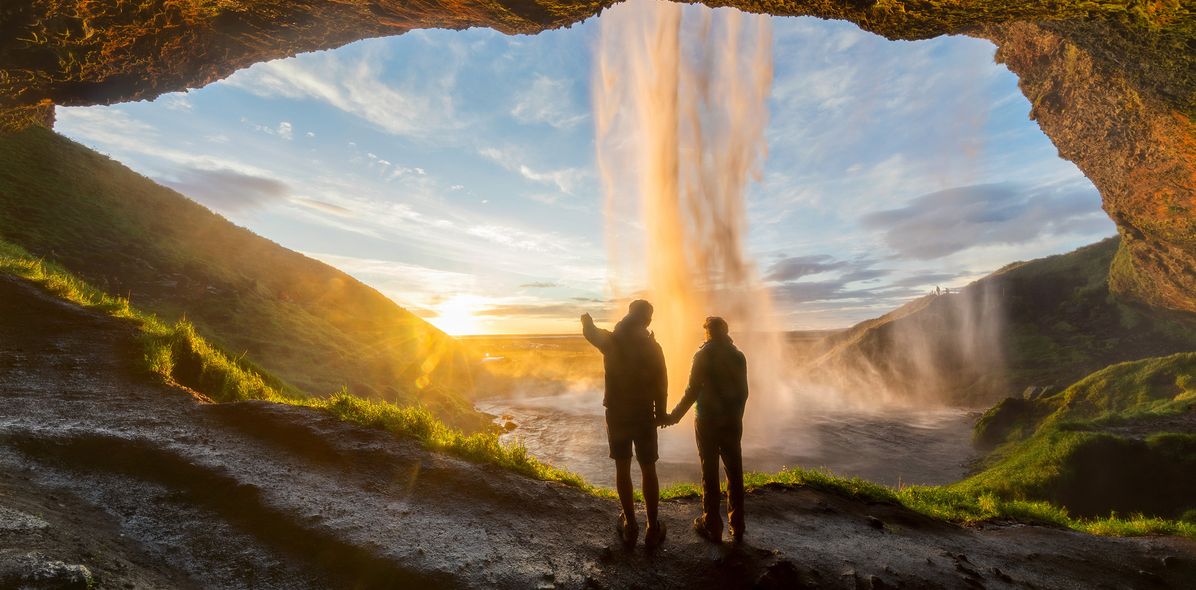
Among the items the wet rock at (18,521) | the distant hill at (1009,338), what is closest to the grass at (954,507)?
the wet rock at (18,521)

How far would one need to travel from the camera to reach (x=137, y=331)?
9383 mm

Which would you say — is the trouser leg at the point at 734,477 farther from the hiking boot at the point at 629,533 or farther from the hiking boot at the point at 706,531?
the hiking boot at the point at 629,533

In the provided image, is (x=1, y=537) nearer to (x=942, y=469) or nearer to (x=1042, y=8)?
(x=1042, y=8)

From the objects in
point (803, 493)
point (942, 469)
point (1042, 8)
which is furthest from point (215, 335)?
point (942, 469)

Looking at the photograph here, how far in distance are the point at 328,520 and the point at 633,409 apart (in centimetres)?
377

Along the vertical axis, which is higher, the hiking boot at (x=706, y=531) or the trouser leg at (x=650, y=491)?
the trouser leg at (x=650, y=491)

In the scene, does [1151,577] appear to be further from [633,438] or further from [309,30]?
[309,30]

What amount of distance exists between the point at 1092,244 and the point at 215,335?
86117 mm

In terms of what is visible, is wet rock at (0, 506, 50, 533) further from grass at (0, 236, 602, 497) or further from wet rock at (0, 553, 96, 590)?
grass at (0, 236, 602, 497)

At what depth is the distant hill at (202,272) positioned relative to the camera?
23.9m

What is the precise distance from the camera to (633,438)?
567 centimetres

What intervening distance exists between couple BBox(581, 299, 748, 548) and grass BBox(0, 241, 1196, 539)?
245cm

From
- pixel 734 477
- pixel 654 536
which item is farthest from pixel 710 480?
pixel 654 536

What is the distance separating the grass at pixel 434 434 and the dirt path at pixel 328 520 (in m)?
0.45
